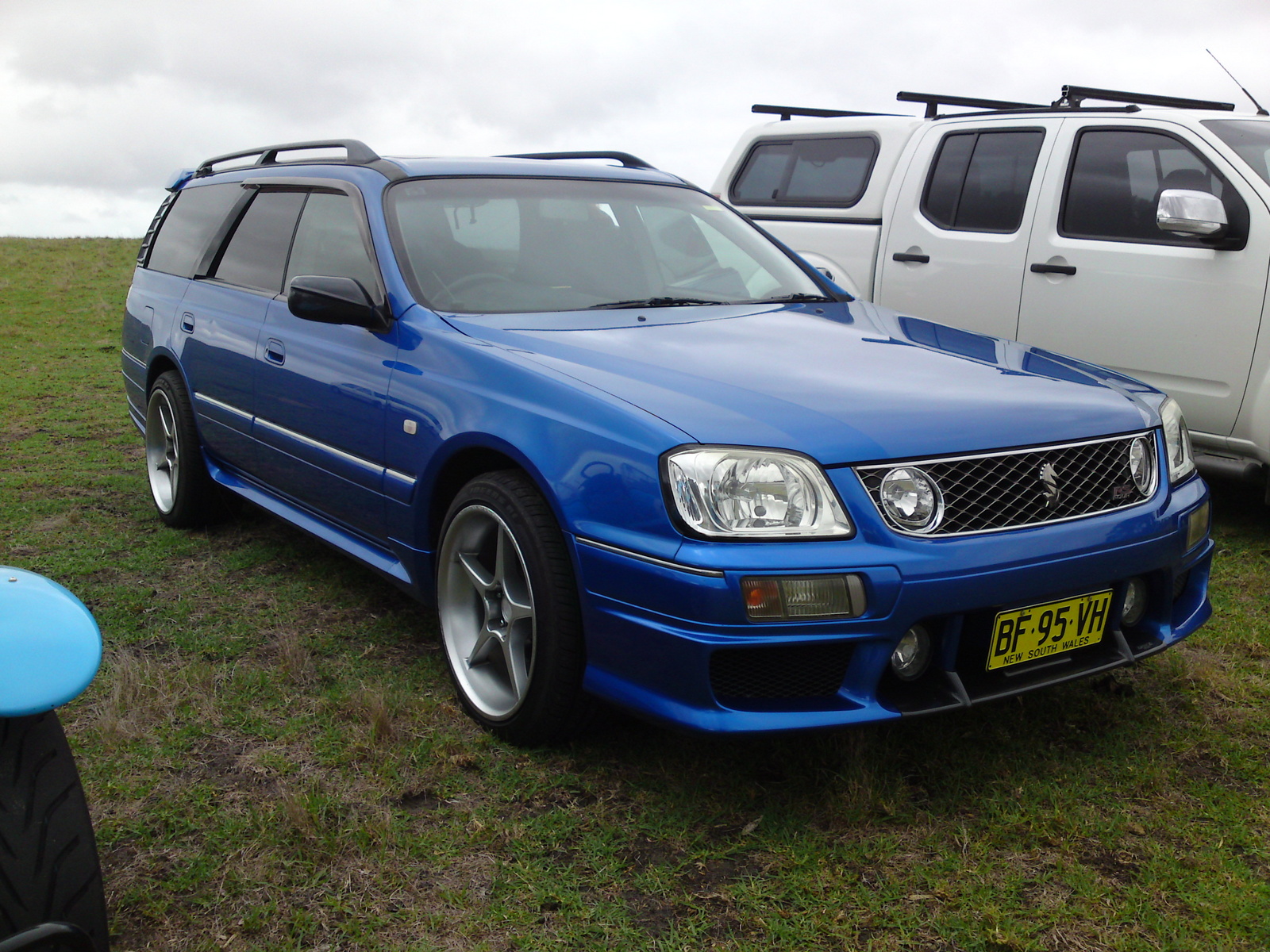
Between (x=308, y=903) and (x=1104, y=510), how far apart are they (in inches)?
81.4

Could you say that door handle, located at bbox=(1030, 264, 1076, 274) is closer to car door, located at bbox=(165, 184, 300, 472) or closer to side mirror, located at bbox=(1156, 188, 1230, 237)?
side mirror, located at bbox=(1156, 188, 1230, 237)

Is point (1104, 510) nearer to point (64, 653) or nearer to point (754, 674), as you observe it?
point (754, 674)

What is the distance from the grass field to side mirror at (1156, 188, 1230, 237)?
1.76m

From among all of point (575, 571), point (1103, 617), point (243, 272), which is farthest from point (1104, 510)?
point (243, 272)

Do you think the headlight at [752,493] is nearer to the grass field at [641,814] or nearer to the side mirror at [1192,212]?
the grass field at [641,814]

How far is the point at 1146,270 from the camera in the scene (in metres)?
5.27

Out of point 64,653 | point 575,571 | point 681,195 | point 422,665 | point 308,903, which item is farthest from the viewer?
point 681,195

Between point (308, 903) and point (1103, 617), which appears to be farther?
point (1103, 617)

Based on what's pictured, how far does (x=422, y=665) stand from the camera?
145 inches

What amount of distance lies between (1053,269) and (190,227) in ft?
13.8

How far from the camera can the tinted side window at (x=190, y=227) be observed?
5160 millimetres

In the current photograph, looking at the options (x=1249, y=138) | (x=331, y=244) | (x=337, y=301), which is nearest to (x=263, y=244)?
(x=331, y=244)

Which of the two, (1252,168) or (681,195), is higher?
(1252,168)

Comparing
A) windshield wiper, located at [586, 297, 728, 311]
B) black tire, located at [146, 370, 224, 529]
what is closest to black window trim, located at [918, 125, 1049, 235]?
windshield wiper, located at [586, 297, 728, 311]
